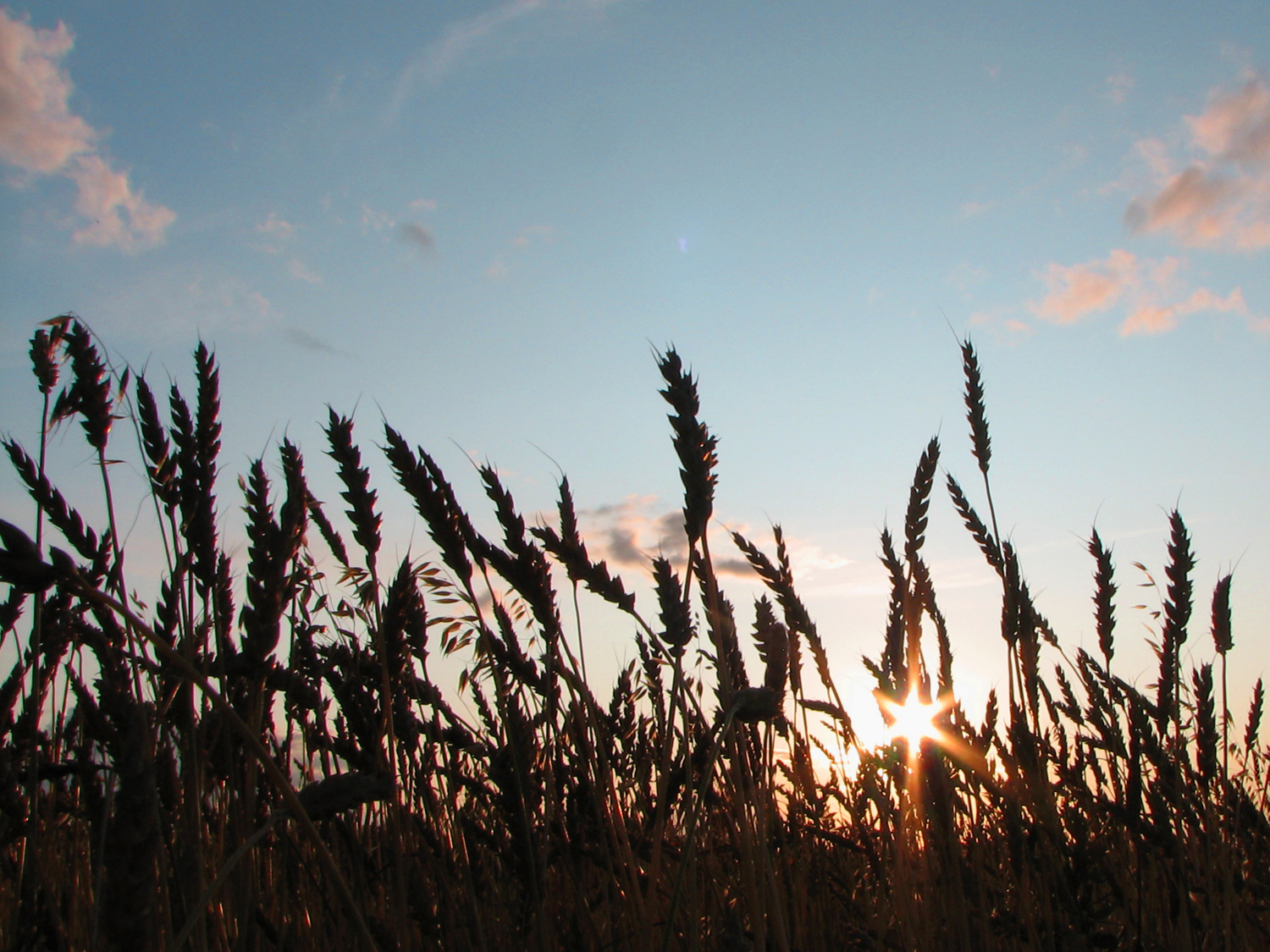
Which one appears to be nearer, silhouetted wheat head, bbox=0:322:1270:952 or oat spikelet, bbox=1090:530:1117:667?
silhouetted wheat head, bbox=0:322:1270:952

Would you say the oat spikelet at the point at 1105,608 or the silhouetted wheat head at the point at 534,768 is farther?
the oat spikelet at the point at 1105,608

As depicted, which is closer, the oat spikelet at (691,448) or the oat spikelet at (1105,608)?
the oat spikelet at (691,448)

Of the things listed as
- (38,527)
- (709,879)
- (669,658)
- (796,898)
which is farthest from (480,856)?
(38,527)

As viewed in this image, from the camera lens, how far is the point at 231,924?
5.88ft

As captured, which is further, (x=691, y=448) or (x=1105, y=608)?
(x=1105, y=608)

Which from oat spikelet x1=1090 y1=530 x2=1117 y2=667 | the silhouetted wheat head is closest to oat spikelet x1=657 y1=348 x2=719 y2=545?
the silhouetted wheat head

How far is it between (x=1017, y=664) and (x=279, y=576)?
196 centimetres

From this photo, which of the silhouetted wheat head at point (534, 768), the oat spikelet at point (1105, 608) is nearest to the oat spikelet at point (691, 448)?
the silhouetted wheat head at point (534, 768)

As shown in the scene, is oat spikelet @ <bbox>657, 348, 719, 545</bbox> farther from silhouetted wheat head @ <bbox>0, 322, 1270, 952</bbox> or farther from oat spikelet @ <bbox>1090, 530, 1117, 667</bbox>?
oat spikelet @ <bbox>1090, 530, 1117, 667</bbox>

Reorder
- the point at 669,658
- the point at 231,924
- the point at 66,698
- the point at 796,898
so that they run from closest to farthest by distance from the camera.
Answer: the point at 669,658 → the point at 231,924 → the point at 796,898 → the point at 66,698

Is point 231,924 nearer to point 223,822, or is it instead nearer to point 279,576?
point 223,822

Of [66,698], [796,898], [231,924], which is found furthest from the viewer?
[66,698]

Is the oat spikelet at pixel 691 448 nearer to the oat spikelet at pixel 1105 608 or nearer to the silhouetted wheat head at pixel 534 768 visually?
the silhouetted wheat head at pixel 534 768

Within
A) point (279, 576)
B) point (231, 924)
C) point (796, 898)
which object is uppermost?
point (279, 576)
